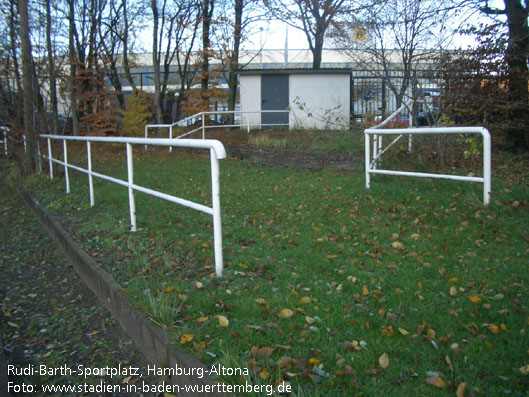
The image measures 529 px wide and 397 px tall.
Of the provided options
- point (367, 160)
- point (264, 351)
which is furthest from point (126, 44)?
point (264, 351)

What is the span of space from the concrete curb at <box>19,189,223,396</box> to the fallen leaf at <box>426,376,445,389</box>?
3.66 feet

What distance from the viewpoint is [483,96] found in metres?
10.5

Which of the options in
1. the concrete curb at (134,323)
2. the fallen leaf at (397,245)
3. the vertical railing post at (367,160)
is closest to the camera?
the concrete curb at (134,323)

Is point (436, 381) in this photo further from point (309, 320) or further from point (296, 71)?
point (296, 71)

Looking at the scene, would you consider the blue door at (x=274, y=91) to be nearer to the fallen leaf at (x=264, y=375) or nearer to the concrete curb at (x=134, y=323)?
the concrete curb at (x=134, y=323)

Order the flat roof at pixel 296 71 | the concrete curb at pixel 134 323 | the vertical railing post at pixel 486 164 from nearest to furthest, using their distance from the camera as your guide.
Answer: the concrete curb at pixel 134 323 → the vertical railing post at pixel 486 164 → the flat roof at pixel 296 71

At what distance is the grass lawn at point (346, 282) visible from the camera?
284 cm

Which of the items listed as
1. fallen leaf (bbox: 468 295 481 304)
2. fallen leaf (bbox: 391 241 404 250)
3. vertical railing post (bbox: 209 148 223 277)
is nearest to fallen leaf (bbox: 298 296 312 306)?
vertical railing post (bbox: 209 148 223 277)

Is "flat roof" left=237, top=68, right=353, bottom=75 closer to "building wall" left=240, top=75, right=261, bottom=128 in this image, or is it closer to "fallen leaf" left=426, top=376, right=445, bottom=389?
"building wall" left=240, top=75, right=261, bottom=128

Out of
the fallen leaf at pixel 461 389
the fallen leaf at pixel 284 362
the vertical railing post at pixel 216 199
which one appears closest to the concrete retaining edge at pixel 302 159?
the vertical railing post at pixel 216 199

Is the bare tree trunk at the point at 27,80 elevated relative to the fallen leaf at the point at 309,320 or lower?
elevated

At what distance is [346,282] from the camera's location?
4141 mm

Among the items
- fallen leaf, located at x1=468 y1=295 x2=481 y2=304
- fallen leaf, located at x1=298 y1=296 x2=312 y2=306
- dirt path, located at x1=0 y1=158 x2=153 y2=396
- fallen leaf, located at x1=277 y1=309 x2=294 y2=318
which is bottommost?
dirt path, located at x1=0 y1=158 x2=153 y2=396

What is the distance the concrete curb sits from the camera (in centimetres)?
296
